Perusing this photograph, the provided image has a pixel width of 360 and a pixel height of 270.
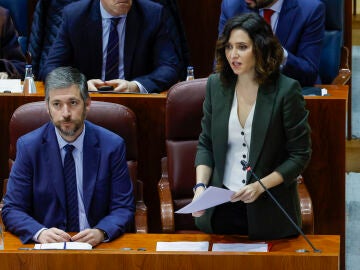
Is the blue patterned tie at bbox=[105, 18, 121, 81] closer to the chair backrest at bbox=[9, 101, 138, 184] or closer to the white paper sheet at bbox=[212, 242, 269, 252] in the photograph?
the chair backrest at bbox=[9, 101, 138, 184]

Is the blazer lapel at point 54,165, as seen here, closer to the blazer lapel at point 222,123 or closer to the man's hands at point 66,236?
the man's hands at point 66,236

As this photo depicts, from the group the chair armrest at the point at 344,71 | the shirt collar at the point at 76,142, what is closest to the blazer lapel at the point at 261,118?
the shirt collar at the point at 76,142

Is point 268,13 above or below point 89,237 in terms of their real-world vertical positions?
above

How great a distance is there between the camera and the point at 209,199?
204 centimetres

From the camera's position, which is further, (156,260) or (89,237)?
(89,237)

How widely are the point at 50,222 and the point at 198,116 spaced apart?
0.48 metres

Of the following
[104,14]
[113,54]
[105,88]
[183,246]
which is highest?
[104,14]

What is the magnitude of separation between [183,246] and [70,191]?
344 mm

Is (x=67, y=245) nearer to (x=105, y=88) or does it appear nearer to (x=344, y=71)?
(x=105, y=88)

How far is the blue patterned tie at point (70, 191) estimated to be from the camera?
2320mm

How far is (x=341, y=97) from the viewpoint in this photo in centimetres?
268

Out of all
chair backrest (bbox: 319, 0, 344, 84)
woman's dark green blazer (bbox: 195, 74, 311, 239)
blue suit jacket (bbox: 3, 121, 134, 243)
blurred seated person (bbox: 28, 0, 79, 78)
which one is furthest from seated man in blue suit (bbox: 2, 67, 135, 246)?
chair backrest (bbox: 319, 0, 344, 84)

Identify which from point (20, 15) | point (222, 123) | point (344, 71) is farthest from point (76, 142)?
point (20, 15)

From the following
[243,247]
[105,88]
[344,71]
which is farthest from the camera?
[344,71]
